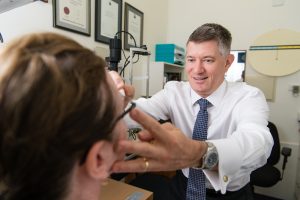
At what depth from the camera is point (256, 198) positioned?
294 centimetres

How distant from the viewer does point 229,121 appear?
1.36 m

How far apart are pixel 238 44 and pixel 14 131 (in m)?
3.12

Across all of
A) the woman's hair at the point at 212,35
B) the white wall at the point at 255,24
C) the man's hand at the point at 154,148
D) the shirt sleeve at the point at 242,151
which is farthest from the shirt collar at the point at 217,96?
the white wall at the point at 255,24

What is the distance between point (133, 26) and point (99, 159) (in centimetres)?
230

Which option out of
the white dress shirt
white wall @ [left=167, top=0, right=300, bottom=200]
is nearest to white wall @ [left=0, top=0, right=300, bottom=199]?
white wall @ [left=167, top=0, right=300, bottom=200]

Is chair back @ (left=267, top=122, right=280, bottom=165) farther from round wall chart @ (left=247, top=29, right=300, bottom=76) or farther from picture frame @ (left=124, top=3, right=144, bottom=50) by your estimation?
picture frame @ (left=124, top=3, right=144, bottom=50)

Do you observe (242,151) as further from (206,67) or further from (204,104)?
(206,67)

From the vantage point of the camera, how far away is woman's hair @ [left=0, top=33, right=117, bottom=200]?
417mm

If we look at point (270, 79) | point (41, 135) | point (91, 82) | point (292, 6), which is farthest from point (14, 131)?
point (292, 6)

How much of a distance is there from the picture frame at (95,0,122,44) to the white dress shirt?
93 centimetres

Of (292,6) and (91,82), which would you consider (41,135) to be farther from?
(292,6)

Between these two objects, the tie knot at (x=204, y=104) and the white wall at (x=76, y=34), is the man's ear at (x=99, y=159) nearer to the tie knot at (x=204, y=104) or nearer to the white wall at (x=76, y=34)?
the white wall at (x=76, y=34)

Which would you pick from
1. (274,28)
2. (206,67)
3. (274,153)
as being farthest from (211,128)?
(274,28)

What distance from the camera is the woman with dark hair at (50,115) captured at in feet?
1.37
